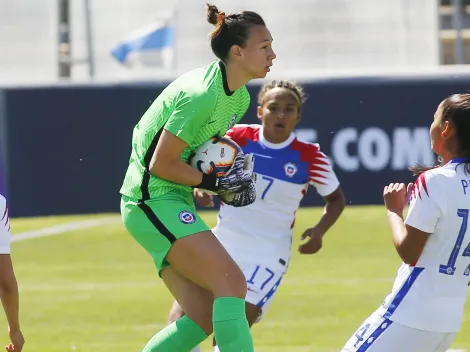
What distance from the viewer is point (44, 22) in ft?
54.0

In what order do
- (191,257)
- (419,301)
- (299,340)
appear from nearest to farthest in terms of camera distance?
(419,301), (191,257), (299,340)

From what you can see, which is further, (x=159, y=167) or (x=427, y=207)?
(x=159, y=167)

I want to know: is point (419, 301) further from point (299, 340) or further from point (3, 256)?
point (299, 340)

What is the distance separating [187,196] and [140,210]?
0.24 meters

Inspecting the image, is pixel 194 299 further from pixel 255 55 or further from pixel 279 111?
pixel 279 111

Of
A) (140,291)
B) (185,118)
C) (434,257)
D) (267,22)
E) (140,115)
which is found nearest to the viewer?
(434,257)

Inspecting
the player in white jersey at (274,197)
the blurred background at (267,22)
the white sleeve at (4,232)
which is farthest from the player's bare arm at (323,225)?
the blurred background at (267,22)

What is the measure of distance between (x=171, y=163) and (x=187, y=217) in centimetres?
27

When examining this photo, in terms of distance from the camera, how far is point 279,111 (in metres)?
6.97

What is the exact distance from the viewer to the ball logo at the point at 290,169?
6.95 metres

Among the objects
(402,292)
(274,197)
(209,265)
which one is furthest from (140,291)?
(402,292)

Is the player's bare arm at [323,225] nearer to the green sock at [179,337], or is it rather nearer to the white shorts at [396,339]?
the green sock at [179,337]

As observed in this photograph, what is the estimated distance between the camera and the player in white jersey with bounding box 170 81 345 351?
6738 mm

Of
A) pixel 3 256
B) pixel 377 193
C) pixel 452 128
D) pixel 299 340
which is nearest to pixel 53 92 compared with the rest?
pixel 377 193
